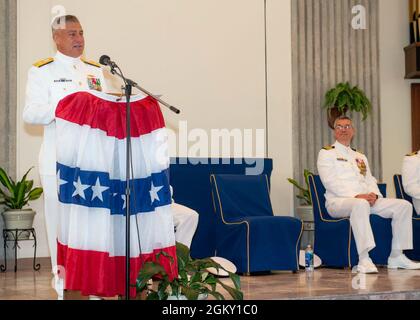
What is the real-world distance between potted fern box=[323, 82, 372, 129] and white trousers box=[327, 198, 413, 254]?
1893 mm

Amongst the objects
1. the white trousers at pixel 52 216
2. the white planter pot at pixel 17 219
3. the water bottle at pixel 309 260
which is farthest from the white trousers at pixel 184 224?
the white planter pot at pixel 17 219

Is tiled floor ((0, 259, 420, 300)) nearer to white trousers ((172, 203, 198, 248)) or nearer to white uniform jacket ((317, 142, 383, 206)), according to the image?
white trousers ((172, 203, 198, 248))

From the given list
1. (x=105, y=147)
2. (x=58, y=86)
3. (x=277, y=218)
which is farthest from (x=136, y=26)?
(x=105, y=147)

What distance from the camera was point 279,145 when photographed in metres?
8.69

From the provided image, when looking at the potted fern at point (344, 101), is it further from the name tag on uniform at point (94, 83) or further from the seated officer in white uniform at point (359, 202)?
the name tag on uniform at point (94, 83)

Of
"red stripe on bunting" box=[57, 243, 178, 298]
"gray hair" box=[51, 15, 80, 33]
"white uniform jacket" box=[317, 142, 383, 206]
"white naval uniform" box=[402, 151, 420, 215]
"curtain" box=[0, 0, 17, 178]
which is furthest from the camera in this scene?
"white naval uniform" box=[402, 151, 420, 215]

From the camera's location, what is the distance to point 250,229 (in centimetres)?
656

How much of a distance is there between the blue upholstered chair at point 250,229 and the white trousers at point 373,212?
A: 0.49 m

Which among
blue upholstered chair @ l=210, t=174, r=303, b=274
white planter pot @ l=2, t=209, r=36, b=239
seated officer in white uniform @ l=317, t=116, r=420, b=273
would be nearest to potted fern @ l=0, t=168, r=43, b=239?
white planter pot @ l=2, t=209, r=36, b=239

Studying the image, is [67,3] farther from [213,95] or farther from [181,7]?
[213,95]

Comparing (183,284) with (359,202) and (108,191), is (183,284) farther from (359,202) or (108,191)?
(359,202)

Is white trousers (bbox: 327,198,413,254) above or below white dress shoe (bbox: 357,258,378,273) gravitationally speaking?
above

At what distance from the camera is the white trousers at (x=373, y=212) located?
684 centimetres

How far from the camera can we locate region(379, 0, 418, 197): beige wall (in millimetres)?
9398
